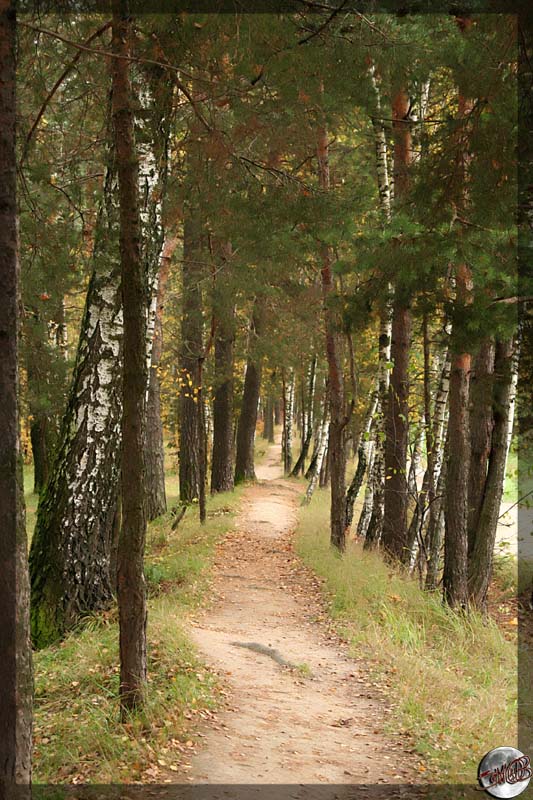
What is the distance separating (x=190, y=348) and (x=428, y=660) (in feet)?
36.2

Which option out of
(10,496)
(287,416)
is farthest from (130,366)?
(287,416)

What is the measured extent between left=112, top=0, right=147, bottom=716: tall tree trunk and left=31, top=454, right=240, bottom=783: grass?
0.90 ft

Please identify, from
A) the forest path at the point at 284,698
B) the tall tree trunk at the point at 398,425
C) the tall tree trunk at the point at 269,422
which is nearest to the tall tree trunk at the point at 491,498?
the tall tree trunk at the point at 398,425

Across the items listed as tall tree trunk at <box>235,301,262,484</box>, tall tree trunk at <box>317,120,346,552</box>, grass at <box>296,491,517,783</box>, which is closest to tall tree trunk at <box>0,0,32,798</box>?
grass at <box>296,491,517,783</box>

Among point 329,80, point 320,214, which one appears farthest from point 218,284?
point 329,80

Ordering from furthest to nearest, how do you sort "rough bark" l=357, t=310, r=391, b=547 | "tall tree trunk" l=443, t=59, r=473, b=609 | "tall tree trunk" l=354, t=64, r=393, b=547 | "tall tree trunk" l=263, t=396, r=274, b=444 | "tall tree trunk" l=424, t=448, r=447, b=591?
1. "tall tree trunk" l=263, t=396, r=274, b=444
2. "rough bark" l=357, t=310, r=391, b=547
3. "tall tree trunk" l=354, t=64, r=393, b=547
4. "tall tree trunk" l=424, t=448, r=447, b=591
5. "tall tree trunk" l=443, t=59, r=473, b=609

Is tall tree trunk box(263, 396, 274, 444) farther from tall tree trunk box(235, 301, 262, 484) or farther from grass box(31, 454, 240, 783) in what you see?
grass box(31, 454, 240, 783)

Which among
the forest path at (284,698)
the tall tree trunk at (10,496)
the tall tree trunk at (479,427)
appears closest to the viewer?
the tall tree trunk at (10,496)

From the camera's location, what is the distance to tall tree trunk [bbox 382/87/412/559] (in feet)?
41.2

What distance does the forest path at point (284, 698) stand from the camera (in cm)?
549

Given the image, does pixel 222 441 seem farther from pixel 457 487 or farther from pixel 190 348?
pixel 457 487

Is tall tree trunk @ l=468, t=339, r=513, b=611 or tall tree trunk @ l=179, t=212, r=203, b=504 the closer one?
tall tree trunk @ l=468, t=339, r=513, b=611

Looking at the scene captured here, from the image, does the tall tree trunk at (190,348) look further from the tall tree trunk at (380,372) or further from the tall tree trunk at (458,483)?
the tall tree trunk at (458,483)

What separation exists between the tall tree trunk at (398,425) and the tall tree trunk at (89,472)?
5.14 meters
